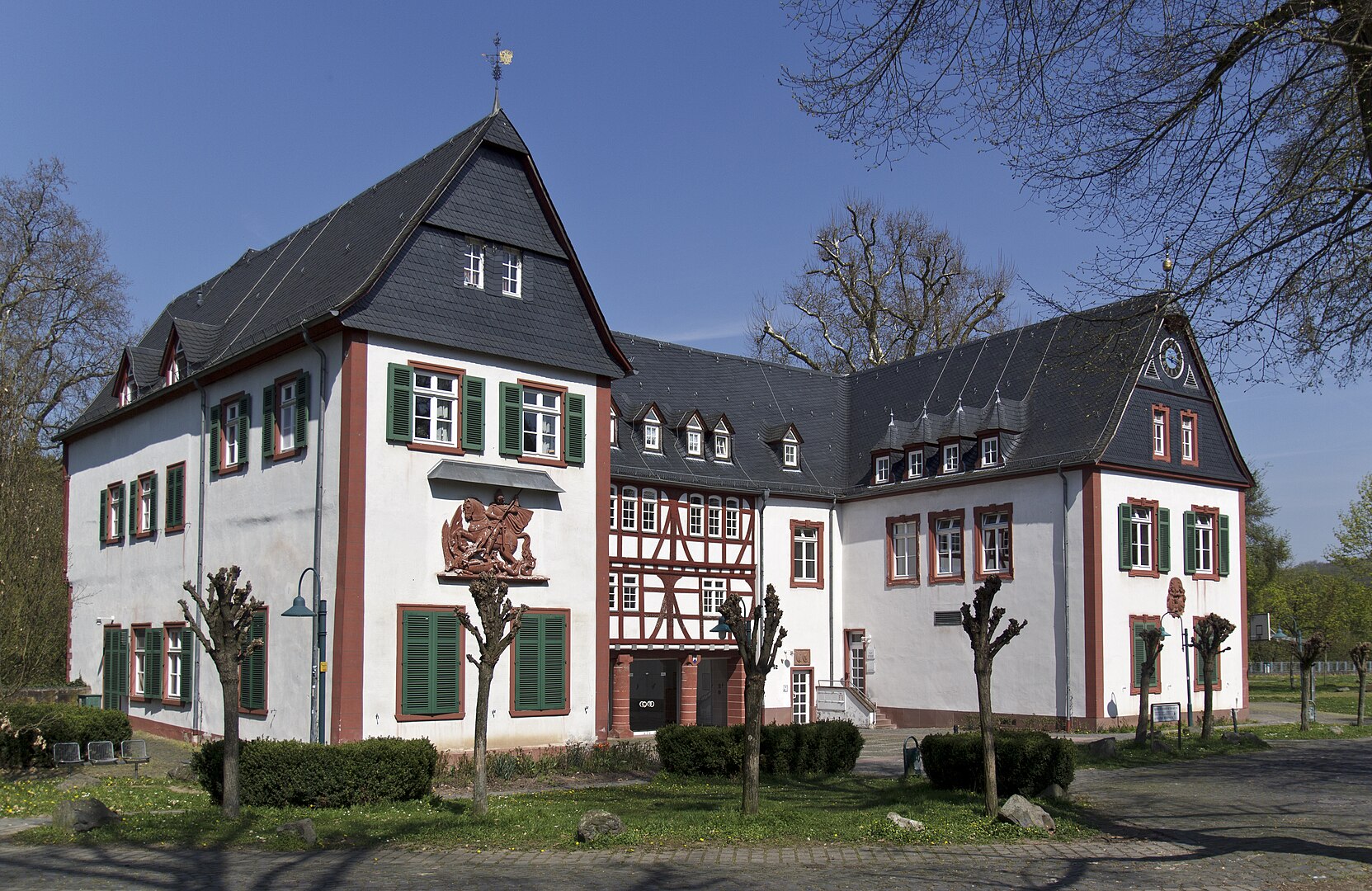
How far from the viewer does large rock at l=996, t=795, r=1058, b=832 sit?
555 inches

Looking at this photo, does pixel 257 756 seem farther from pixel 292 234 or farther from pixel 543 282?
pixel 292 234

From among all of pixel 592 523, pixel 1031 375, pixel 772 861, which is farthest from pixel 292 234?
pixel 772 861

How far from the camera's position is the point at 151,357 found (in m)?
29.2

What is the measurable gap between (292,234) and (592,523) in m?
11.4

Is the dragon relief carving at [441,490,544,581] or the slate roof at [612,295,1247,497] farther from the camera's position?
the slate roof at [612,295,1247,497]

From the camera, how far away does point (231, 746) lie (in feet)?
47.8

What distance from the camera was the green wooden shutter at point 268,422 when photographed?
22570mm

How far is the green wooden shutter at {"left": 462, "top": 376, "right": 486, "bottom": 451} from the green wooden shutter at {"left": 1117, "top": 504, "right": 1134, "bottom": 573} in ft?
53.7

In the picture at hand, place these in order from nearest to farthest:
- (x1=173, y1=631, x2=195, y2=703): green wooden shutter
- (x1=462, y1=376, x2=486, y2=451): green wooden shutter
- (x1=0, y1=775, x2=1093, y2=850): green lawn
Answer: (x1=0, y1=775, x2=1093, y2=850): green lawn
(x1=462, y1=376, x2=486, y2=451): green wooden shutter
(x1=173, y1=631, x2=195, y2=703): green wooden shutter

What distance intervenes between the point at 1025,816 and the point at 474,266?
14.1 meters

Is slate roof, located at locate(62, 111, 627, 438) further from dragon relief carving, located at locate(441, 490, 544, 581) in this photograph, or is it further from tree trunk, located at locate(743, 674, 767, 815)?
tree trunk, located at locate(743, 674, 767, 815)

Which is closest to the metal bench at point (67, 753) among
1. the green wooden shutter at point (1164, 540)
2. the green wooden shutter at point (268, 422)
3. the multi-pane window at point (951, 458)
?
the green wooden shutter at point (268, 422)

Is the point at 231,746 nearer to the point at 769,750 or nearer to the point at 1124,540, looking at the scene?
the point at 769,750

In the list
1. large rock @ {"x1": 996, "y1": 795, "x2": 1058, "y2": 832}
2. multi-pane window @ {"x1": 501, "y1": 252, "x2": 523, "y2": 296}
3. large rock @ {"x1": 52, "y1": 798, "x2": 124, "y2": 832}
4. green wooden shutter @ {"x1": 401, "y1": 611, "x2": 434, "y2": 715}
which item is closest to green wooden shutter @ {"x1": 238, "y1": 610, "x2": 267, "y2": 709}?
green wooden shutter @ {"x1": 401, "y1": 611, "x2": 434, "y2": 715}
